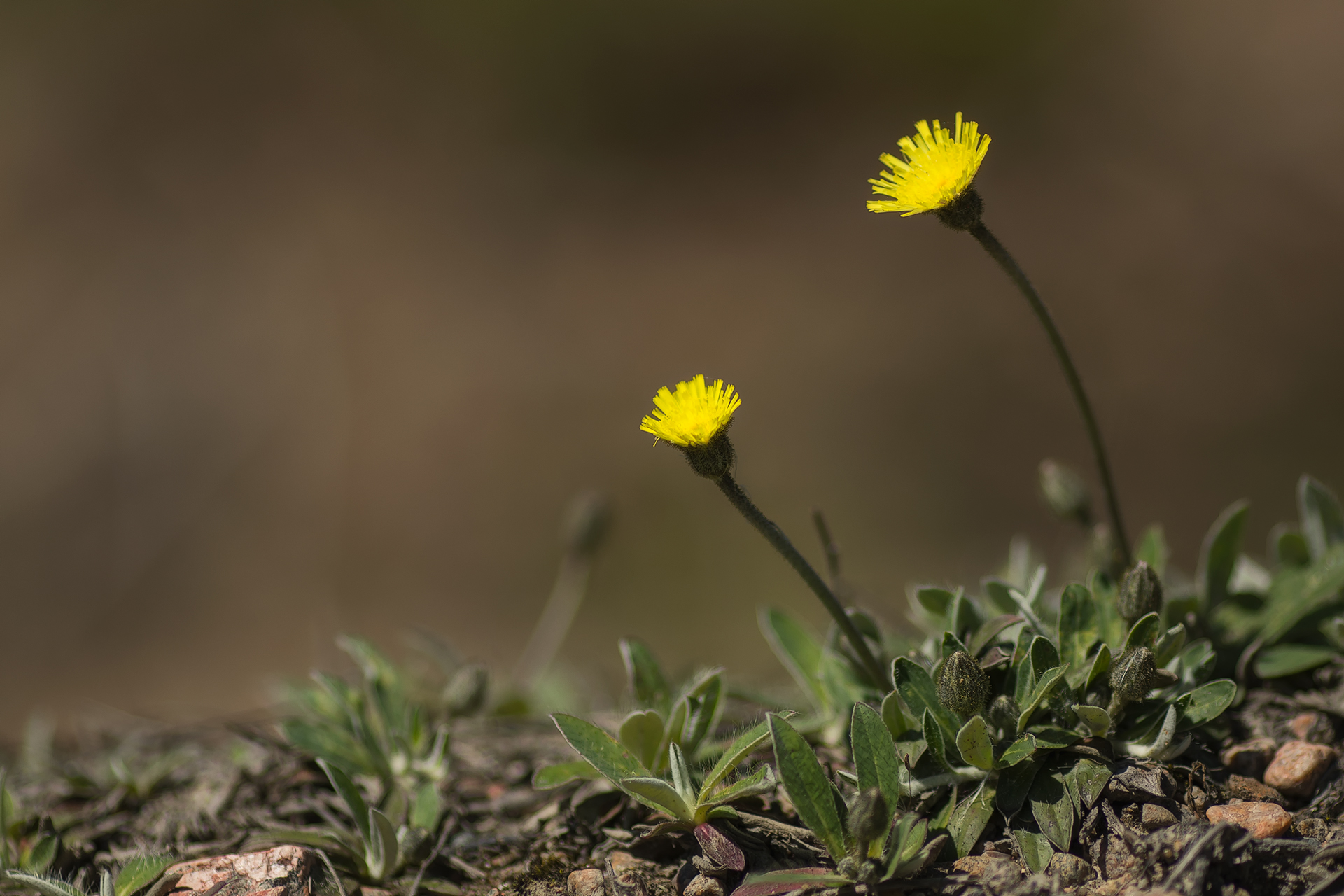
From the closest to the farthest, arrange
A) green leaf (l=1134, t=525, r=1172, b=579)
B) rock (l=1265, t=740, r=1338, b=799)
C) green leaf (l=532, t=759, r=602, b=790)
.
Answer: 1. rock (l=1265, t=740, r=1338, b=799)
2. green leaf (l=532, t=759, r=602, b=790)
3. green leaf (l=1134, t=525, r=1172, b=579)

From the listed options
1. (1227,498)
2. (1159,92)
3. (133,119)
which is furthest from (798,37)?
(133,119)

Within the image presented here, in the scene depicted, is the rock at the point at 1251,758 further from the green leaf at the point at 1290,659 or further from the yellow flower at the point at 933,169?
the yellow flower at the point at 933,169

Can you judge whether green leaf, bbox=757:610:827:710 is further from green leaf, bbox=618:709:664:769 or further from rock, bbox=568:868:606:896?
rock, bbox=568:868:606:896

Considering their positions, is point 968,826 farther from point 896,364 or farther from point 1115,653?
point 896,364

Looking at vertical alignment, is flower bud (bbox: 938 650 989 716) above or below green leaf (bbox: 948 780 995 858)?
above

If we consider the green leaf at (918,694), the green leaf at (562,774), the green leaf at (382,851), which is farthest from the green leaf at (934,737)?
the green leaf at (382,851)

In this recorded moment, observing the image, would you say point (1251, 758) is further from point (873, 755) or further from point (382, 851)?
point (382, 851)

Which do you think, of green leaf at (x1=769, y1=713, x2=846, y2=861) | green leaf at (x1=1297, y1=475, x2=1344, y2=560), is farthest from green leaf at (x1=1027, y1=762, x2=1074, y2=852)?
green leaf at (x1=1297, y1=475, x2=1344, y2=560)

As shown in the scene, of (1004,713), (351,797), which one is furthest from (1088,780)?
(351,797)
